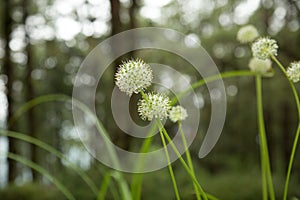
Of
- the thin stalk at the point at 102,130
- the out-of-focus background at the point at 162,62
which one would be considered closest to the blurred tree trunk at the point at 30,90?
the out-of-focus background at the point at 162,62

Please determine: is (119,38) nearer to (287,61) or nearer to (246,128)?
(287,61)

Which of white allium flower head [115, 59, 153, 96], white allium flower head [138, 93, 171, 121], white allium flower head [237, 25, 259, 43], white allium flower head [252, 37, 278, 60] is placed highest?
white allium flower head [237, 25, 259, 43]

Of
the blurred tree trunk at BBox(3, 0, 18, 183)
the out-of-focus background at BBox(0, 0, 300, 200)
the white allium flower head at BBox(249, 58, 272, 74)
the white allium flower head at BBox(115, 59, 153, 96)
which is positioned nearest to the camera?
the white allium flower head at BBox(115, 59, 153, 96)

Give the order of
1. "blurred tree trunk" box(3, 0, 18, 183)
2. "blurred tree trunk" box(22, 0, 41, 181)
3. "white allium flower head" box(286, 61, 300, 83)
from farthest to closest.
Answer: "blurred tree trunk" box(22, 0, 41, 181), "blurred tree trunk" box(3, 0, 18, 183), "white allium flower head" box(286, 61, 300, 83)

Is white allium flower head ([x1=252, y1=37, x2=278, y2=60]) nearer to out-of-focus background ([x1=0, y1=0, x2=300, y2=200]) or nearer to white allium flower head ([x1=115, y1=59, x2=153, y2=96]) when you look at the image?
white allium flower head ([x1=115, y1=59, x2=153, y2=96])

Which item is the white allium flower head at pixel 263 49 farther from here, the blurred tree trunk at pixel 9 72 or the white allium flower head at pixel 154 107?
the blurred tree trunk at pixel 9 72

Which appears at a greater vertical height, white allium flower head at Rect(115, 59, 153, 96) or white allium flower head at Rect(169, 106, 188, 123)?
white allium flower head at Rect(169, 106, 188, 123)

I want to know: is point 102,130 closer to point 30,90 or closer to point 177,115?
point 177,115

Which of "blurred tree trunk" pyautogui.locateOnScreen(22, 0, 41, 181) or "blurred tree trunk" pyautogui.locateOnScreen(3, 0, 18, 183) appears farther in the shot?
"blurred tree trunk" pyautogui.locateOnScreen(22, 0, 41, 181)

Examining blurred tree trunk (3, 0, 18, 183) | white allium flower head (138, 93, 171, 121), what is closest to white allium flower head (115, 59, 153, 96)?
white allium flower head (138, 93, 171, 121)
